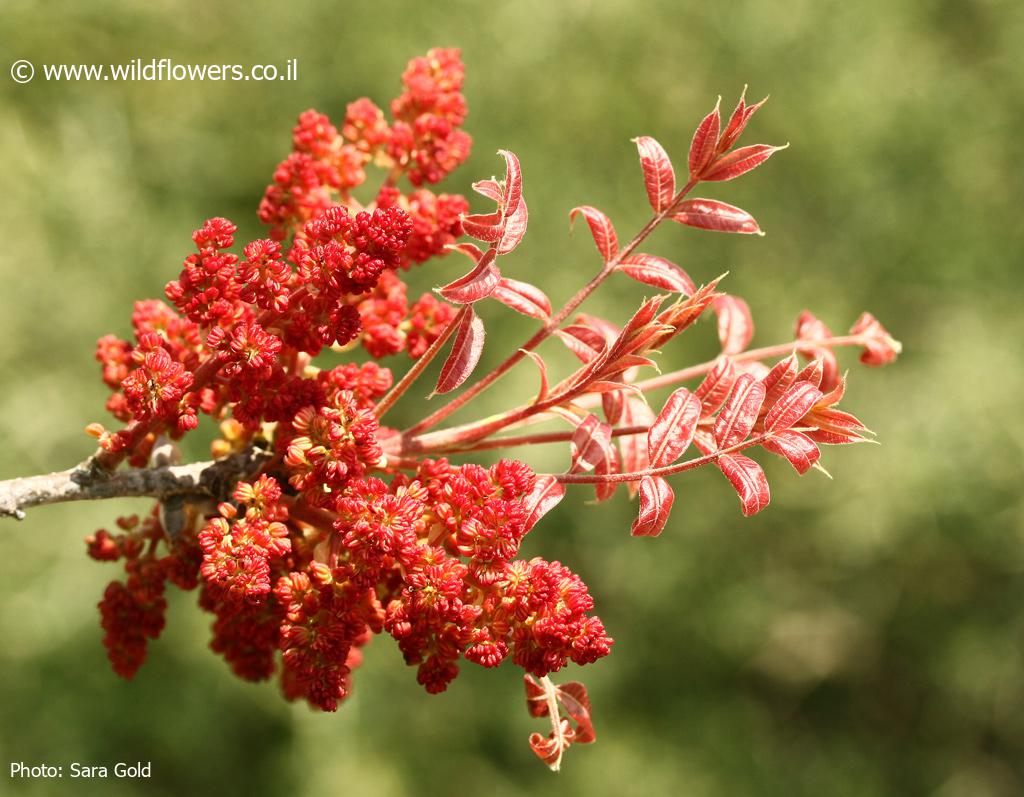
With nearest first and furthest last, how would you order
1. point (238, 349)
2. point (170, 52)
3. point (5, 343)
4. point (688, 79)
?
1. point (238, 349)
2. point (5, 343)
3. point (170, 52)
4. point (688, 79)

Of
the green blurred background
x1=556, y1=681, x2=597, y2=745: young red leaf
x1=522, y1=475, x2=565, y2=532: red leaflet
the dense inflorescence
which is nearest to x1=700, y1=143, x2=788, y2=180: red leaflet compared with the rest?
the dense inflorescence

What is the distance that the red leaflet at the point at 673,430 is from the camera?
0.66m

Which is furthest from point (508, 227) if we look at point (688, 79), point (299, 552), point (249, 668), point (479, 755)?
point (688, 79)

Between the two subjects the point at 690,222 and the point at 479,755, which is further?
the point at 479,755

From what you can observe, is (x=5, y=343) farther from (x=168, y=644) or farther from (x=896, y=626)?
(x=896, y=626)

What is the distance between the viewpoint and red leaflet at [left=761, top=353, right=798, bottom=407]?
0.69 meters

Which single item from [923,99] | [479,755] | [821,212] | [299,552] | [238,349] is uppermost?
[923,99]

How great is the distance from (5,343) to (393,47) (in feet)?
3.91

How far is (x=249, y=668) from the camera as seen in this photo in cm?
80

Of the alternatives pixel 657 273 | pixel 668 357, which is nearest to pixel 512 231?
pixel 657 273

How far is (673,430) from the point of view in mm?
667

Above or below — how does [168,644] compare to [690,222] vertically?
below

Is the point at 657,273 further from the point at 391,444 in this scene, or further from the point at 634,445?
the point at 391,444

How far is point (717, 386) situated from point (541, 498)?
163mm
